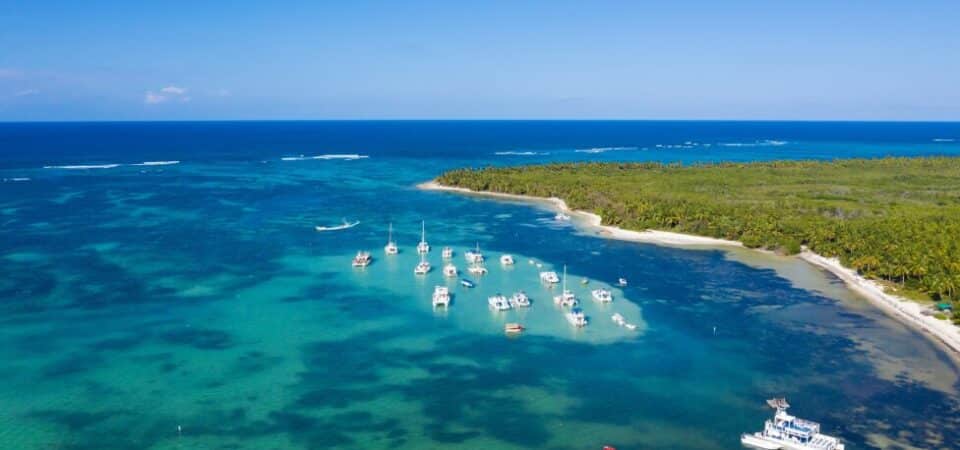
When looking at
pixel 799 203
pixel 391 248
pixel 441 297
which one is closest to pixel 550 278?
pixel 441 297

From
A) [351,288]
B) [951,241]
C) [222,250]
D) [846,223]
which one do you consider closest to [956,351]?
[951,241]

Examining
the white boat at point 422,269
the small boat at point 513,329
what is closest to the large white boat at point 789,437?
the small boat at point 513,329

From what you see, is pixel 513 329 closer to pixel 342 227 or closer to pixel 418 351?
pixel 418 351

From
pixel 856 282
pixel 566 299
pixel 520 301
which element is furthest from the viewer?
pixel 856 282

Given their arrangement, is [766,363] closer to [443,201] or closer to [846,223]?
[846,223]

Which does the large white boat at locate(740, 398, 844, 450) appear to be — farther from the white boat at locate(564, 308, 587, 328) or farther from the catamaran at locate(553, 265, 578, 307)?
the catamaran at locate(553, 265, 578, 307)

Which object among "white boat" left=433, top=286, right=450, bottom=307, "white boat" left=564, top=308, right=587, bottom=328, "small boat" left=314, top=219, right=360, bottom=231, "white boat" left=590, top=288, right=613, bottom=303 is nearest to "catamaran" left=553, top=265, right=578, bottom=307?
"white boat" left=590, top=288, right=613, bottom=303
